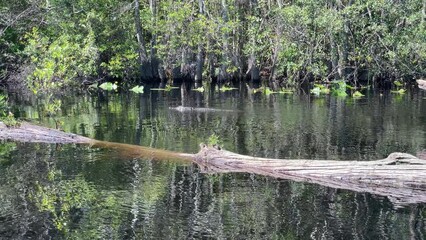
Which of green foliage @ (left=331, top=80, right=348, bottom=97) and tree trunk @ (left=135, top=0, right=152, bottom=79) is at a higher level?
tree trunk @ (left=135, top=0, right=152, bottom=79)

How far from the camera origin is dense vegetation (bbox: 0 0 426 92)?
128 feet

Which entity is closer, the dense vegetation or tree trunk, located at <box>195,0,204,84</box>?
the dense vegetation

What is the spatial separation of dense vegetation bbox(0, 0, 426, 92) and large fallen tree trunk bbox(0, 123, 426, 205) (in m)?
22.1

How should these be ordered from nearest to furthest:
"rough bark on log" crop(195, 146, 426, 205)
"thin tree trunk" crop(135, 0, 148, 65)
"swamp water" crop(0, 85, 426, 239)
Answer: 1. "swamp water" crop(0, 85, 426, 239)
2. "rough bark on log" crop(195, 146, 426, 205)
3. "thin tree trunk" crop(135, 0, 148, 65)

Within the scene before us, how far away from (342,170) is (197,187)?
335 cm

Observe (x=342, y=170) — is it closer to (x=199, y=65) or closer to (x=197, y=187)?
(x=197, y=187)

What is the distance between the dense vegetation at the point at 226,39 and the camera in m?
39.1

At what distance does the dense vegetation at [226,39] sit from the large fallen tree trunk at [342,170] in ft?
72.4

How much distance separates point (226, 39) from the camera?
146 feet

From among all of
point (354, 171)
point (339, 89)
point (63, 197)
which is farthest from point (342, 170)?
point (339, 89)

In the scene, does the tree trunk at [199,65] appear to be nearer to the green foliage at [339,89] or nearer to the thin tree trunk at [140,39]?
the thin tree trunk at [140,39]

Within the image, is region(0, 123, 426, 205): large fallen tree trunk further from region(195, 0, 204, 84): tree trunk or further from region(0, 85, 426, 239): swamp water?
region(195, 0, 204, 84): tree trunk

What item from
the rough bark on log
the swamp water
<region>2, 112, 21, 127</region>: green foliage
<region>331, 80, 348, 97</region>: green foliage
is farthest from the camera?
<region>331, 80, 348, 97</region>: green foliage

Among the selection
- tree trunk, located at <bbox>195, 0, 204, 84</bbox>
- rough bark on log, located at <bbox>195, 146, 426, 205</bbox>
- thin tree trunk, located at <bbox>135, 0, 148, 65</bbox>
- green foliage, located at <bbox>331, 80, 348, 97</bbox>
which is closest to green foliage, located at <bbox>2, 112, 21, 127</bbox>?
rough bark on log, located at <bbox>195, 146, 426, 205</bbox>
